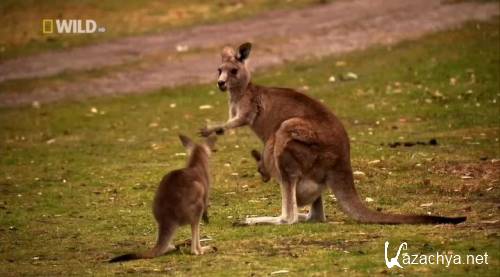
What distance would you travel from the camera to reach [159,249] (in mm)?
9133

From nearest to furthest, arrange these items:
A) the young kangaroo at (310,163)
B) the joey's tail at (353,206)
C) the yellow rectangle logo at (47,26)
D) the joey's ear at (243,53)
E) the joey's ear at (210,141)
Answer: the joey's tail at (353,206), the young kangaroo at (310,163), the joey's ear at (210,141), the joey's ear at (243,53), the yellow rectangle logo at (47,26)

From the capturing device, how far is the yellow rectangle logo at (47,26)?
82.3 ft

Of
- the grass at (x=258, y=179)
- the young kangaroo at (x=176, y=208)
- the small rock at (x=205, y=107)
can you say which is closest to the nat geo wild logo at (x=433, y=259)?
the grass at (x=258, y=179)

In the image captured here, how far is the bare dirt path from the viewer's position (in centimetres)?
2138

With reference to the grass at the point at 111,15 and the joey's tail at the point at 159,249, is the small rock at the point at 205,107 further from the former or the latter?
the joey's tail at the point at 159,249

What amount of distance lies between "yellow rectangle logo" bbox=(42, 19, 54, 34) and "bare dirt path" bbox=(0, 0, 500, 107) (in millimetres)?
1554

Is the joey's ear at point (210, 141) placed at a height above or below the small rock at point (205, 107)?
below

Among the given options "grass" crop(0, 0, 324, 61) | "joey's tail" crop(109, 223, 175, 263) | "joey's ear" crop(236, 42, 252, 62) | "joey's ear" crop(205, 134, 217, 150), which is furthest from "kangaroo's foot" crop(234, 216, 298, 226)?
"grass" crop(0, 0, 324, 61)

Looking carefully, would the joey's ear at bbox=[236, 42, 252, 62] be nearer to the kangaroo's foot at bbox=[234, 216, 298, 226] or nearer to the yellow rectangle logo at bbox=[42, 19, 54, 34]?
the kangaroo's foot at bbox=[234, 216, 298, 226]

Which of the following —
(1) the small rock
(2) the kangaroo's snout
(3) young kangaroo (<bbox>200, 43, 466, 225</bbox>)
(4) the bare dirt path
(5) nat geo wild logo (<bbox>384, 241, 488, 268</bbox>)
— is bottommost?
(5) nat geo wild logo (<bbox>384, 241, 488, 268</bbox>)

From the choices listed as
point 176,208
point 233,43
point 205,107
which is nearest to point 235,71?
point 176,208

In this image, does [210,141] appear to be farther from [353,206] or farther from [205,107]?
[205,107]

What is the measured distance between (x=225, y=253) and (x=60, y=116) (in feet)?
35.1

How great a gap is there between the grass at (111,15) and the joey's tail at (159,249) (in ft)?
50.5
